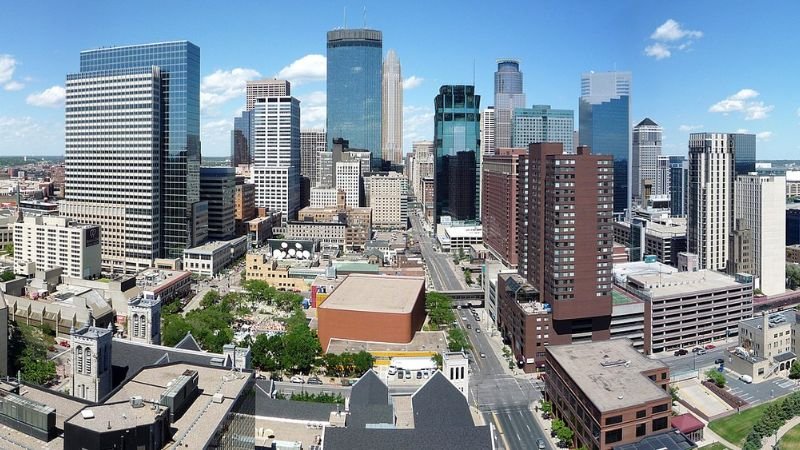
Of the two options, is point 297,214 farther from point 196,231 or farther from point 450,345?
point 450,345

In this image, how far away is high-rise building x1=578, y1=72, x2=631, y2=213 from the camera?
446 ft

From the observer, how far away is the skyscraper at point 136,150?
2785 inches

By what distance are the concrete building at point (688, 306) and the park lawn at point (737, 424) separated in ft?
33.4

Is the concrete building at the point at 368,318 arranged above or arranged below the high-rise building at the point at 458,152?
below

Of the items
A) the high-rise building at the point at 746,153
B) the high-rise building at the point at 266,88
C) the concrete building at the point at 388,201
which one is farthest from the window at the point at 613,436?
the high-rise building at the point at 266,88

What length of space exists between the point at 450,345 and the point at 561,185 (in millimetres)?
13838

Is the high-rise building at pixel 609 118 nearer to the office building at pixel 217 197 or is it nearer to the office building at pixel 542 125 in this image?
the office building at pixel 542 125

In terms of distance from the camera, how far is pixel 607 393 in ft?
111

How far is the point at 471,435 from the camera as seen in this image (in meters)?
25.8

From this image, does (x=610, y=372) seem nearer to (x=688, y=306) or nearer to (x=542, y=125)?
(x=688, y=306)

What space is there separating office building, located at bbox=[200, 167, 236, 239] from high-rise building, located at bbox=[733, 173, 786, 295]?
62.0 meters

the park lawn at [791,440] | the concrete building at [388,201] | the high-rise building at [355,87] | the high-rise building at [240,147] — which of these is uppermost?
the high-rise building at [355,87]

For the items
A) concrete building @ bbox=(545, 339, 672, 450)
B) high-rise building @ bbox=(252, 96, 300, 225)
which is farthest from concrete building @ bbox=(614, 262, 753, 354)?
high-rise building @ bbox=(252, 96, 300, 225)

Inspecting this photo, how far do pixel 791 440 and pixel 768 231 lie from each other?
36560 mm
